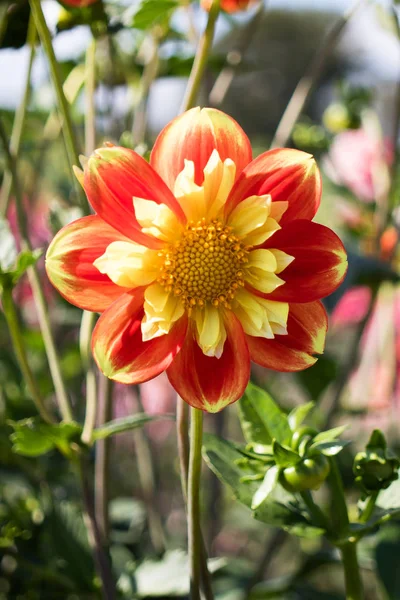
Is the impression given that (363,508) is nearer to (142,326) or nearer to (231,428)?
(142,326)

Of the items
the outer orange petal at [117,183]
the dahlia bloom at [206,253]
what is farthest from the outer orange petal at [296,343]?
the outer orange petal at [117,183]

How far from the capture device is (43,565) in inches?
25.6

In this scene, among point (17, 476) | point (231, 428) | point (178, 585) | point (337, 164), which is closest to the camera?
point (178, 585)

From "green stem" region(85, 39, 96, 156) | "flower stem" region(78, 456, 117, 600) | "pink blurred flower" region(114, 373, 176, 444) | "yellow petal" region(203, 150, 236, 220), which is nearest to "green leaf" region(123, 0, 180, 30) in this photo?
"green stem" region(85, 39, 96, 156)

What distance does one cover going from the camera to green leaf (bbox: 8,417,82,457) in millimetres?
480

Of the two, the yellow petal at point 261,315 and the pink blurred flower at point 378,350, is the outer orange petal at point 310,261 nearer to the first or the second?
the yellow petal at point 261,315

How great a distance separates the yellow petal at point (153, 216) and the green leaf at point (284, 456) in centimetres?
14

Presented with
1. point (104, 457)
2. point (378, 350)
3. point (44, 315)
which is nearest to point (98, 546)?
point (104, 457)

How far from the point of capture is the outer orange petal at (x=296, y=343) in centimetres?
41

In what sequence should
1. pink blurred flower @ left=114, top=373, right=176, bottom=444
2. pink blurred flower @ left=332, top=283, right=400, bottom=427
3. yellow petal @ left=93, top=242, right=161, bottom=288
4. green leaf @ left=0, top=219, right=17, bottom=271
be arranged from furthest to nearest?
1. pink blurred flower @ left=114, top=373, right=176, bottom=444
2. pink blurred flower @ left=332, top=283, right=400, bottom=427
3. green leaf @ left=0, top=219, right=17, bottom=271
4. yellow petal @ left=93, top=242, right=161, bottom=288

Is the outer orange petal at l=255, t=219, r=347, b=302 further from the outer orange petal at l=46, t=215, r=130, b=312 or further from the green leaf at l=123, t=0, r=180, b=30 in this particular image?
the green leaf at l=123, t=0, r=180, b=30

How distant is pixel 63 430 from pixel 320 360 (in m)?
0.49

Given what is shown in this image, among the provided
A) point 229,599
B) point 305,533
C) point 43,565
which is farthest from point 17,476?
point 305,533

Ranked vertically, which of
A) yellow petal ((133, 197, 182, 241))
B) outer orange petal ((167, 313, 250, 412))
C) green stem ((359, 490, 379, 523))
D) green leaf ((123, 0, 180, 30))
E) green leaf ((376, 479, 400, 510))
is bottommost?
green leaf ((376, 479, 400, 510))
